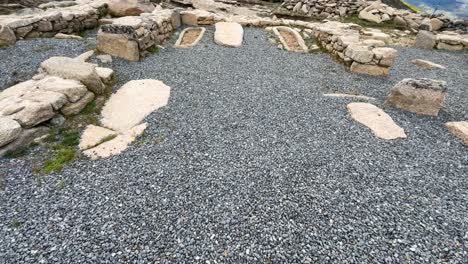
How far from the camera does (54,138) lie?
5062 mm

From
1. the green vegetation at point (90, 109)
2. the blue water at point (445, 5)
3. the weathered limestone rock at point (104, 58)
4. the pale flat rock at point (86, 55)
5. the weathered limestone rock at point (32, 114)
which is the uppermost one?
the blue water at point (445, 5)

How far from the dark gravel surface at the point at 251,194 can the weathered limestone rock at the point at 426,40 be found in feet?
25.2

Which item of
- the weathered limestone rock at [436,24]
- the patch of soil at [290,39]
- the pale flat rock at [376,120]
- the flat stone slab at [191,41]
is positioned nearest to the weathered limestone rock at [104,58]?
the flat stone slab at [191,41]

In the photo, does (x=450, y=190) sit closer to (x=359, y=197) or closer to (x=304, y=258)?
(x=359, y=197)

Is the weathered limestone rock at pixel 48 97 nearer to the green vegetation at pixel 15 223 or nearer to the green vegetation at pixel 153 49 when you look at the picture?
the green vegetation at pixel 15 223

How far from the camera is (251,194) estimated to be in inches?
162

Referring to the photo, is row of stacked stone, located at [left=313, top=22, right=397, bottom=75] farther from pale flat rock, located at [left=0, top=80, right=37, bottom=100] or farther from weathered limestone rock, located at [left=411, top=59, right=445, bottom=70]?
pale flat rock, located at [left=0, top=80, right=37, bottom=100]

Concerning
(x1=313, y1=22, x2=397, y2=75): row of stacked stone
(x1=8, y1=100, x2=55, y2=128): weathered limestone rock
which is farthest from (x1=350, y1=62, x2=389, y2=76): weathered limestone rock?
(x1=8, y1=100, x2=55, y2=128): weathered limestone rock

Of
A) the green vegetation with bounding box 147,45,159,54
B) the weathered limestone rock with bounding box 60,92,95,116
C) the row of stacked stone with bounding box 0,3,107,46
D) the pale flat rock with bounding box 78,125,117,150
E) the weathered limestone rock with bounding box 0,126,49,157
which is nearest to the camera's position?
the weathered limestone rock with bounding box 0,126,49,157

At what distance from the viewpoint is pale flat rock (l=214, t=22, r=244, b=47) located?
1087 cm

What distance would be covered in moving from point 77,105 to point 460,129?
8.57 meters

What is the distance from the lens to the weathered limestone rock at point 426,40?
1245 cm

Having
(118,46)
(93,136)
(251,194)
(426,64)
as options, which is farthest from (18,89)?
(426,64)

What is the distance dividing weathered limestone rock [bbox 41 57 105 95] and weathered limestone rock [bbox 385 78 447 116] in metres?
7.51
